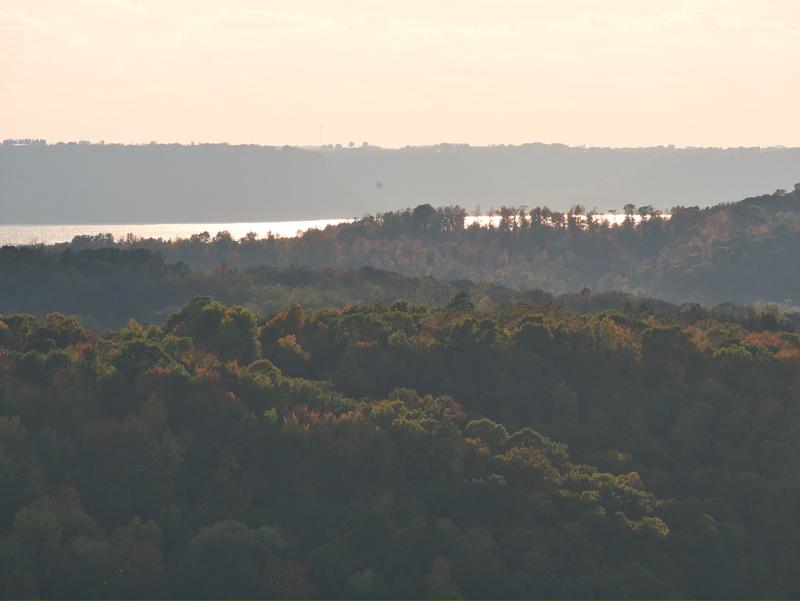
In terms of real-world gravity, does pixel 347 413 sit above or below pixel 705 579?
above

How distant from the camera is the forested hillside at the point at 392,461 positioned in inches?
2985

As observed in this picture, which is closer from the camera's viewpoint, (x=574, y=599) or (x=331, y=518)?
(x=574, y=599)

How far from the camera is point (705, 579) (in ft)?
268

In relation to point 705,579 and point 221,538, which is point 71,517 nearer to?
point 221,538

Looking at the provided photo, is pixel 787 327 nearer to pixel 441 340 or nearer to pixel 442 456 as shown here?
pixel 441 340

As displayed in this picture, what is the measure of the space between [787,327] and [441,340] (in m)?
44.7

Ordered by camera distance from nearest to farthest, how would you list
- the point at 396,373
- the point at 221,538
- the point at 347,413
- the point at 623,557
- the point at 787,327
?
the point at 221,538 → the point at 623,557 → the point at 347,413 → the point at 396,373 → the point at 787,327

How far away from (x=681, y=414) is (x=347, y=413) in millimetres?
22919

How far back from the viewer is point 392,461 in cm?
8769

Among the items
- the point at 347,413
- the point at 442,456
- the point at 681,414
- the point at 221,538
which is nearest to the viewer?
the point at 221,538

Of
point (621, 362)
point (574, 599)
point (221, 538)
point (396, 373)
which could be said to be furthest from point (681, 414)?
point (221, 538)

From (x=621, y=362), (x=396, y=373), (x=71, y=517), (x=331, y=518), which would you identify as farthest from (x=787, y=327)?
(x=71, y=517)

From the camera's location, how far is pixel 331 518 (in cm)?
8138

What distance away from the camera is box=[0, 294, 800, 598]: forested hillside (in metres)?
75.8
